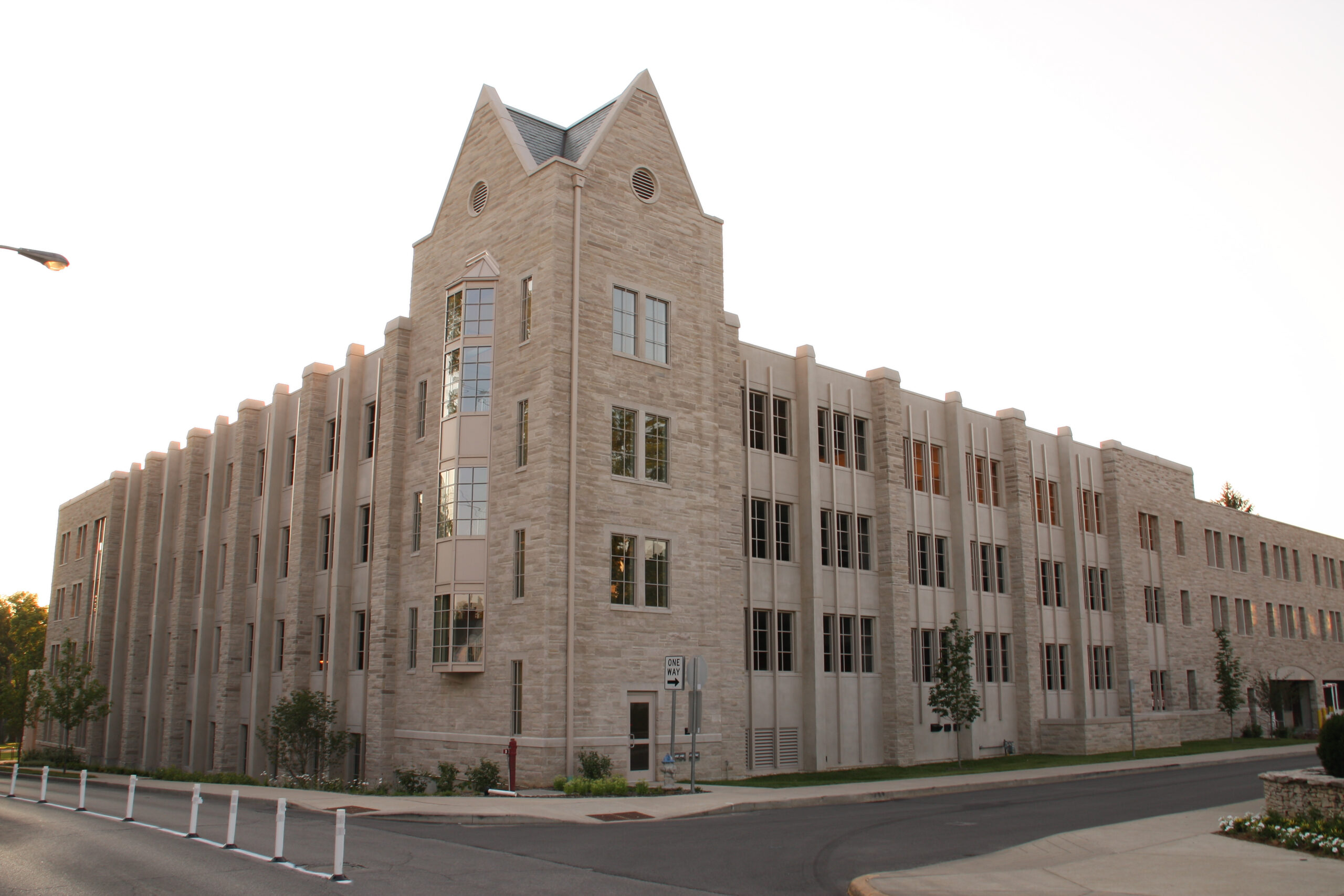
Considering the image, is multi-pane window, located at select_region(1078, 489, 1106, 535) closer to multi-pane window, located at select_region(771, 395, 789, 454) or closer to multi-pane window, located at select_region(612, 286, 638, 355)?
multi-pane window, located at select_region(771, 395, 789, 454)

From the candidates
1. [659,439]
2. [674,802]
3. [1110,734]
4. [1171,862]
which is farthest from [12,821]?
[1110,734]

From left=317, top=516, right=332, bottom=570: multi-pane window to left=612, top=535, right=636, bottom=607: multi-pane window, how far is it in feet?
45.3

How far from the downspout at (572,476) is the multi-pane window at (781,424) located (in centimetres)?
801

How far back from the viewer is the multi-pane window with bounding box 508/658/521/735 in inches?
934

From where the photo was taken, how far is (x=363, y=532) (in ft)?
107

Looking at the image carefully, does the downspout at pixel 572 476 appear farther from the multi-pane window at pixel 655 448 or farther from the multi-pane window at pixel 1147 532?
the multi-pane window at pixel 1147 532

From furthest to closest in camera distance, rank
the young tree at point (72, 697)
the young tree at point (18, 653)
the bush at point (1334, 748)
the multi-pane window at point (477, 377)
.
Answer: the young tree at point (18, 653) < the young tree at point (72, 697) < the multi-pane window at point (477, 377) < the bush at point (1334, 748)

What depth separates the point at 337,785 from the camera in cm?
2689

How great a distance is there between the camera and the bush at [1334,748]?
1424 cm

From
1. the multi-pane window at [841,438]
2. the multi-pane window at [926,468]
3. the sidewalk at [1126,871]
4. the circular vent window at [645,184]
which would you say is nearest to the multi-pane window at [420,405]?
the circular vent window at [645,184]

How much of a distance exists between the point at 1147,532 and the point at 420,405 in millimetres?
33092

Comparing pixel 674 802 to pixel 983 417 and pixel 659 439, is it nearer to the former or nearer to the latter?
pixel 659 439

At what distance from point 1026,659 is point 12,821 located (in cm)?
3122

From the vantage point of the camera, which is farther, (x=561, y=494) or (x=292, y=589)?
(x=292, y=589)
